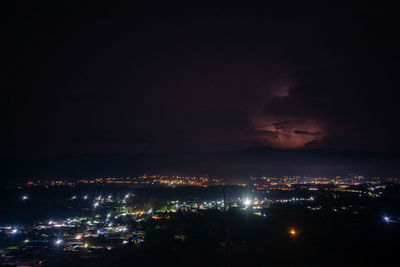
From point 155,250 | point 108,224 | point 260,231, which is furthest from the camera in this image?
point 108,224

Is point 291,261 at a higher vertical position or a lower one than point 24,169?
lower

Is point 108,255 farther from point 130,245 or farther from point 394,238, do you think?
point 394,238

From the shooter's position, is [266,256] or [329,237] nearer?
[266,256]

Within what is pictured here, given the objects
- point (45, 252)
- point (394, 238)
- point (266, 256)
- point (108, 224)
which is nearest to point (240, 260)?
point (266, 256)

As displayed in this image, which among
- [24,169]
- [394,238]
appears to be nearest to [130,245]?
[394,238]

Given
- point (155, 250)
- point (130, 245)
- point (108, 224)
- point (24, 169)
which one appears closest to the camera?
point (155, 250)

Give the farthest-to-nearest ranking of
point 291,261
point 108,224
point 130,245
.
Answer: point 108,224
point 130,245
point 291,261

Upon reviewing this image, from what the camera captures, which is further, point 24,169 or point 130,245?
point 24,169

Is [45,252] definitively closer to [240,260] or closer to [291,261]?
[240,260]

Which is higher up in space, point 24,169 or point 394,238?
point 24,169

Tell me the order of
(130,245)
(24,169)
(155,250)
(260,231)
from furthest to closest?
1. (24,169)
2. (260,231)
3. (130,245)
4. (155,250)
